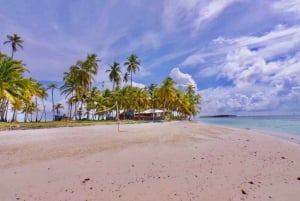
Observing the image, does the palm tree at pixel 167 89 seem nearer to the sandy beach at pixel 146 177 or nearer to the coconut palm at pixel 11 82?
the coconut palm at pixel 11 82

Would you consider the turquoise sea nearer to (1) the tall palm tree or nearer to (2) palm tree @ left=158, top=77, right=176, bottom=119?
(2) palm tree @ left=158, top=77, right=176, bottom=119

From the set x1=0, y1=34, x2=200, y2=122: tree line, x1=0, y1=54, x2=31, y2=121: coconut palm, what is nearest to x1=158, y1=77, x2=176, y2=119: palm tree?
x1=0, y1=34, x2=200, y2=122: tree line

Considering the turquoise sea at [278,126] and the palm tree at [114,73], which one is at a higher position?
the palm tree at [114,73]

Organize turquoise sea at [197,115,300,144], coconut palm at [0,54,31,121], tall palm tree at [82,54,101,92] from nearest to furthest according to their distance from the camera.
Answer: turquoise sea at [197,115,300,144] < coconut palm at [0,54,31,121] < tall palm tree at [82,54,101,92]

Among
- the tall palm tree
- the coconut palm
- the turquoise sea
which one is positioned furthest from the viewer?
the tall palm tree

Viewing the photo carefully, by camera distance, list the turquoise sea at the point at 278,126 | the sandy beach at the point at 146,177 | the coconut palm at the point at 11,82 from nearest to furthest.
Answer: the sandy beach at the point at 146,177, the turquoise sea at the point at 278,126, the coconut palm at the point at 11,82

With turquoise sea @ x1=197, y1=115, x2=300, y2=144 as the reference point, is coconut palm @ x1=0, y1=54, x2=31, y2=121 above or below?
above

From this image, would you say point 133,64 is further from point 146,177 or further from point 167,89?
point 146,177

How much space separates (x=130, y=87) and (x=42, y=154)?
2185 inches

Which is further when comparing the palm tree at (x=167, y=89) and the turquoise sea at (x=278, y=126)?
the palm tree at (x=167, y=89)

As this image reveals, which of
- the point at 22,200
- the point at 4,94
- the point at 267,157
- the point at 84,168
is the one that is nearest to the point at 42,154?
the point at 84,168

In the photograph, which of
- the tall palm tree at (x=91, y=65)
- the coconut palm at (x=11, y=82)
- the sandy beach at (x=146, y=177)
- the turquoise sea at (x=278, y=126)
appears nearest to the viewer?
the sandy beach at (x=146, y=177)

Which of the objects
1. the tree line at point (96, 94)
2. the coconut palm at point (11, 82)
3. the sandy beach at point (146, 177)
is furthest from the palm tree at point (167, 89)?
the sandy beach at point (146, 177)

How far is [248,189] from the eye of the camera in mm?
4992
